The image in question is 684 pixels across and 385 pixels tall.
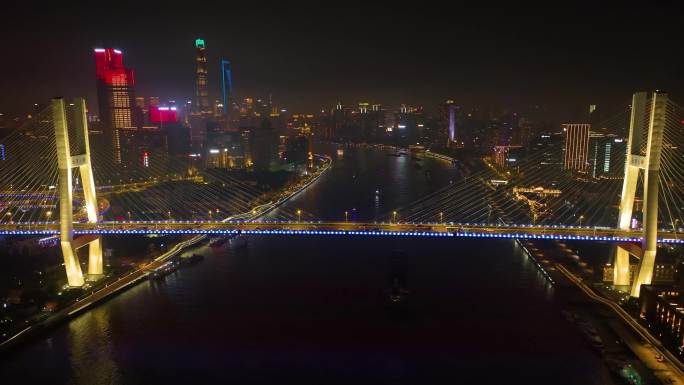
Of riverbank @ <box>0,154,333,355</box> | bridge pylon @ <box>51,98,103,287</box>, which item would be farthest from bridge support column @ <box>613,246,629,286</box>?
bridge pylon @ <box>51,98,103,287</box>

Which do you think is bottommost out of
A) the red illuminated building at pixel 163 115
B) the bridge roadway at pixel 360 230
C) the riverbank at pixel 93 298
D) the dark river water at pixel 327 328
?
the dark river water at pixel 327 328

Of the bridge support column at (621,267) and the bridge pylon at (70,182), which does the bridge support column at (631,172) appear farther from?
the bridge pylon at (70,182)

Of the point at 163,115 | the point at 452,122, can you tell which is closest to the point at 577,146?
the point at 452,122

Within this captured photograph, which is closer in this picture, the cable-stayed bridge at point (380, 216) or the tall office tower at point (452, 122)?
the cable-stayed bridge at point (380, 216)

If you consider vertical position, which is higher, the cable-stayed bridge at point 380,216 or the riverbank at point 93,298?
the cable-stayed bridge at point 380,216

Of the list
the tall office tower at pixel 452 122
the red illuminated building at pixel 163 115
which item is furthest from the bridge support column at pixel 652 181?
the tall office tower at pixel 452 122

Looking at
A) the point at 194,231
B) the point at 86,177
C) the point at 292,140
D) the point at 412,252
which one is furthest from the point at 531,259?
the point at 292,140

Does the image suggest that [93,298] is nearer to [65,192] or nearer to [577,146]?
[65,192]

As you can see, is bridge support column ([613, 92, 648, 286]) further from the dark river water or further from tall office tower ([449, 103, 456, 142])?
tall office tower ([449, 103, 456, 142])
